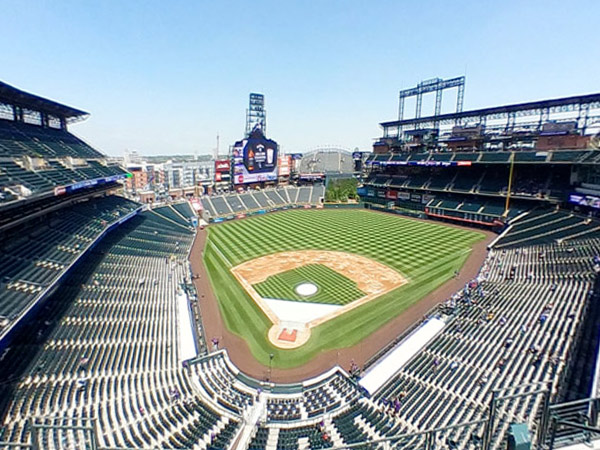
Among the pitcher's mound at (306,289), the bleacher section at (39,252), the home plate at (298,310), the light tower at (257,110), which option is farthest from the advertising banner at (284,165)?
the home plate at (298,310)

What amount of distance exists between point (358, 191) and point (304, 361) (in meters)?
60.1

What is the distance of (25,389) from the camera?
49.3 ft

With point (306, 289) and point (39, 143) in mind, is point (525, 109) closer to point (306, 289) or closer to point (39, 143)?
point (306, 289)

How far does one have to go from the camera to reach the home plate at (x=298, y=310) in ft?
84.5

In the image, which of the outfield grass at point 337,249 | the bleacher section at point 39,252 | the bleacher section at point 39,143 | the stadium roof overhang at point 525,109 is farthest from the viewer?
the stadium roof overhang at point 525,109

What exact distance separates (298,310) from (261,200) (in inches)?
1831

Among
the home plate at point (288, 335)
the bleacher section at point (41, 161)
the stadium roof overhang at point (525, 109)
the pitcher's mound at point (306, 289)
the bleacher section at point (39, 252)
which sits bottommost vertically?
the home plate at point (288, 335)

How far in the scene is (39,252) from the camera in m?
22.2

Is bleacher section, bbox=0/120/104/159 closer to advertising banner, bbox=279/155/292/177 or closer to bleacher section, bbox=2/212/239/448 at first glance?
bleacher section, bbox=2/212/239/448

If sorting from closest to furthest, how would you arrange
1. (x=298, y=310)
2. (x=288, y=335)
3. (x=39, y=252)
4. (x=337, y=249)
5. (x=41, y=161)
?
(x=39, y=252) < (x=288, y=335) < (x=298, y=310) < (x=41, y=161) < (x=337, y=249)

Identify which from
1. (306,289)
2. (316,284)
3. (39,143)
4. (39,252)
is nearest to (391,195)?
(316,284)

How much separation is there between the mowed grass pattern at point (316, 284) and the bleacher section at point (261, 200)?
104ft

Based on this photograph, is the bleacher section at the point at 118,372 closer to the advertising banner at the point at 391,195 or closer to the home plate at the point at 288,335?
the home plate at the point at 288,335

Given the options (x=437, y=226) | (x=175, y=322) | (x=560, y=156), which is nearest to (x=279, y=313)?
(x=175, y=322)
